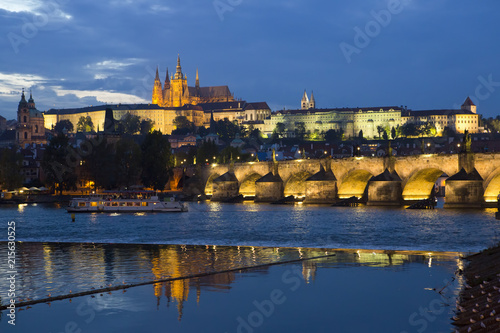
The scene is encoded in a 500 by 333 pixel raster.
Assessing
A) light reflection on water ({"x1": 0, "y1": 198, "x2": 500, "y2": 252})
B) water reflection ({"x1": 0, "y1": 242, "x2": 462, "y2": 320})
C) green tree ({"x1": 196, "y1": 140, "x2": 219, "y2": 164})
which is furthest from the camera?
green tree ({"x1": 196, "y1": 140, "x2": 219, "y2": 164})

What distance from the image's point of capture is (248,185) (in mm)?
118125

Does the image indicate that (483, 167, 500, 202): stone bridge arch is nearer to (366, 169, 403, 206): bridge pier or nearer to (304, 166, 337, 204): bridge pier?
(366, 169, 403, 206): bridge pier

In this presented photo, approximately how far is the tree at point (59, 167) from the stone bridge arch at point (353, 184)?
39.6 metres

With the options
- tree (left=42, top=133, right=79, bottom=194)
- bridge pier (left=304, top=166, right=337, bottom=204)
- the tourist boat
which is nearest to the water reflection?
the tourist boat

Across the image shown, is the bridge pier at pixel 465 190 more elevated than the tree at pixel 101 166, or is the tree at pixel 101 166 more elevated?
the tree at pixel 101 166

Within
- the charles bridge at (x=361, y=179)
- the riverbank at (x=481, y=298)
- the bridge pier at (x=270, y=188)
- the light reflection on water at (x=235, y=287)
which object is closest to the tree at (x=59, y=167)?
the charles bridge at (x=361, y=179)

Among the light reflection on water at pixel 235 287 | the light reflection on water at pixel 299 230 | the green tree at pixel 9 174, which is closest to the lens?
the light reflection on water at pixel 235 287

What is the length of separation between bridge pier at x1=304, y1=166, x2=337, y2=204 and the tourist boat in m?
21.3

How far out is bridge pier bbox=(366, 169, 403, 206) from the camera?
280ft

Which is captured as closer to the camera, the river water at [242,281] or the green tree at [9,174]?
the river water at [242,281]

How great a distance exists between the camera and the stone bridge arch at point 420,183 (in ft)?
276

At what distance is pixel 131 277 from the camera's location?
2602 cm

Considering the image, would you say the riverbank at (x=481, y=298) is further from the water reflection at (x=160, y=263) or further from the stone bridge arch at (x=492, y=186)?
the stone bridge arch at (x=492, y=186)

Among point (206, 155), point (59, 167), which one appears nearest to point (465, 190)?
point (59, 167)
